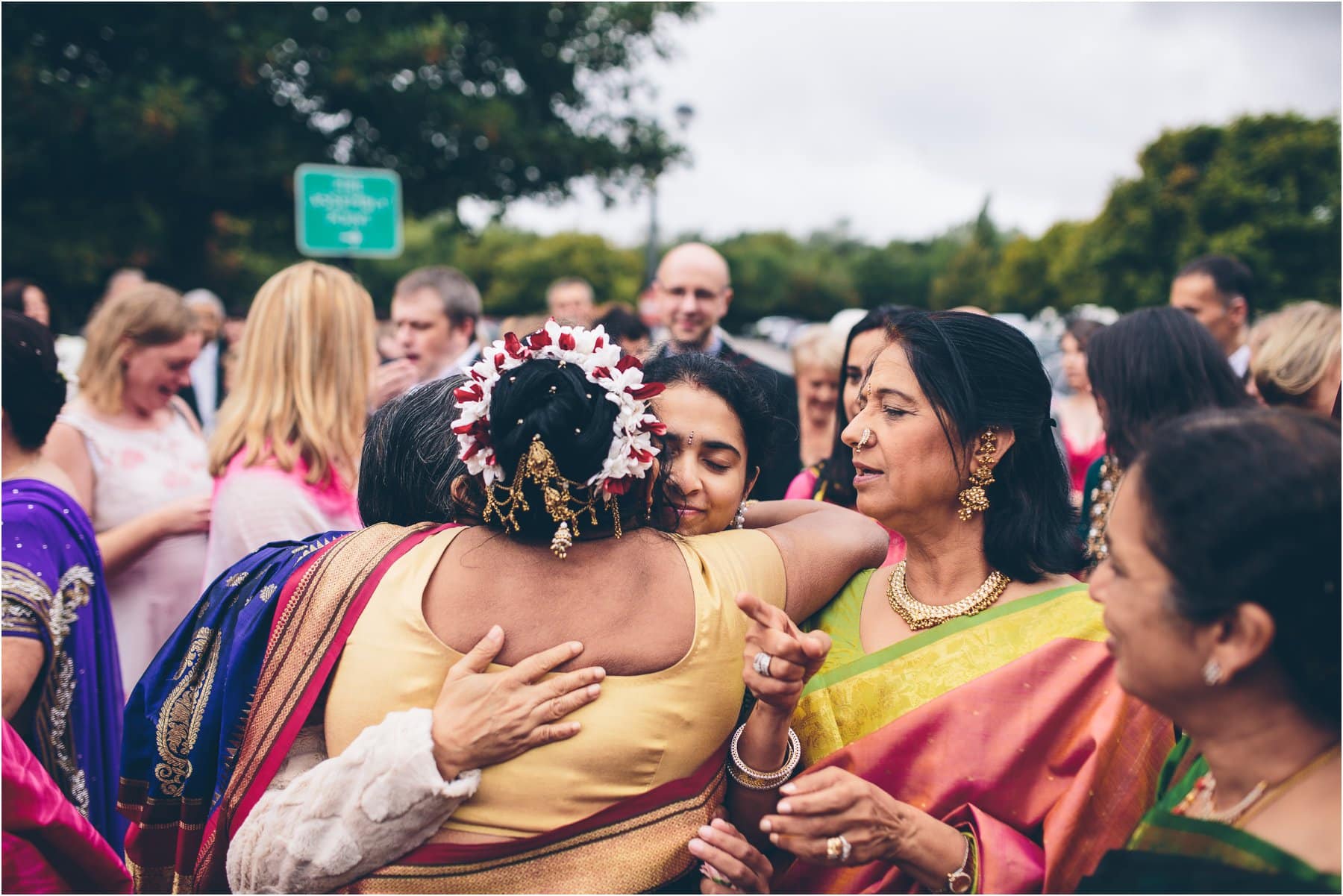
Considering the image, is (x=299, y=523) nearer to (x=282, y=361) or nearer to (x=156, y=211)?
(x=282, y=361)

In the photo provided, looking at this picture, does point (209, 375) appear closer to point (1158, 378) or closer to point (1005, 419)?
point (1158, 378)

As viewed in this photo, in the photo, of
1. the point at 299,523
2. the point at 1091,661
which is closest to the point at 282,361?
the point at 299,523

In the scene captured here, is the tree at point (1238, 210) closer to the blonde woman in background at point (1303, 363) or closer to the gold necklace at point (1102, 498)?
the blonde woman in background at point (1303, 363)

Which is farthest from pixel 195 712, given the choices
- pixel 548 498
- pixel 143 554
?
pixel 143 554

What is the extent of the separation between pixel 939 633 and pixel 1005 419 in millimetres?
494

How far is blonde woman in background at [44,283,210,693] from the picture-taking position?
3484mm

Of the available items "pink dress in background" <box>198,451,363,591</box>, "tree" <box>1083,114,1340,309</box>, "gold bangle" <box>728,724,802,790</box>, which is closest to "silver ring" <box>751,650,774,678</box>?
"gold bangle" <box>728,724,802,790</box>

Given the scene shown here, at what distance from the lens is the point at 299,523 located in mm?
3162

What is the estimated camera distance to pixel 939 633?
2121mm

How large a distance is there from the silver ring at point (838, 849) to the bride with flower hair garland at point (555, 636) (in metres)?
0.26

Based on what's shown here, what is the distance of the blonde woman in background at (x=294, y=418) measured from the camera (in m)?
3.16

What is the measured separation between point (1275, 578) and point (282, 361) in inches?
121

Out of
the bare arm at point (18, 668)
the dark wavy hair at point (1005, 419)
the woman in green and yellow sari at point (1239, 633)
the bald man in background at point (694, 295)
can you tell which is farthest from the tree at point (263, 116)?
the woman in green and yellow sari at point (1239, 633)

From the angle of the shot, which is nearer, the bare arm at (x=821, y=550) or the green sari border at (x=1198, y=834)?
the green sari border at (x=1198, y=834)
